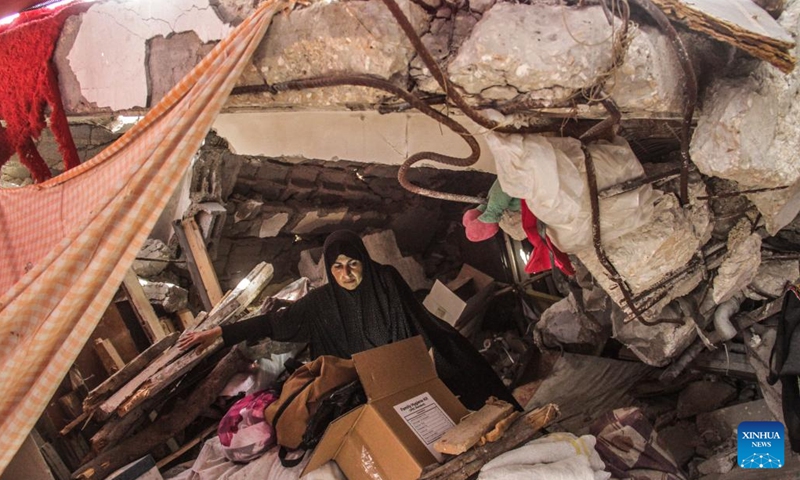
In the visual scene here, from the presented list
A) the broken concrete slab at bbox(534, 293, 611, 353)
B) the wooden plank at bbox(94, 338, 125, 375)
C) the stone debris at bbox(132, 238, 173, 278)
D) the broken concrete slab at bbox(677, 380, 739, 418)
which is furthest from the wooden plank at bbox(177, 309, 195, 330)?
the broken concrete slab at bbox(677, 380, 739, 418)

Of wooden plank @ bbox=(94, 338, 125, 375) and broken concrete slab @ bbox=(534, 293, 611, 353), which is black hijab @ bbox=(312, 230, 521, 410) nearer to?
broken concrete slab @ bbox=(534, 293, 611, 353)

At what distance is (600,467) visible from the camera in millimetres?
2148

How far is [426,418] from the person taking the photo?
2822 mm

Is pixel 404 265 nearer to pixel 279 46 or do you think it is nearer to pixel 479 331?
pixel 479 331

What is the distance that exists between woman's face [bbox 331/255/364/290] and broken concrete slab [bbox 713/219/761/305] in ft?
8.63

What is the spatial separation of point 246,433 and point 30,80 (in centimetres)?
240

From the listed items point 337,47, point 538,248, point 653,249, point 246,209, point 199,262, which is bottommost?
point 653,249

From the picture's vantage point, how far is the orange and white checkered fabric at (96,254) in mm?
1637

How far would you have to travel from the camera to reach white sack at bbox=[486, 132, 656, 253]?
1.86 metres

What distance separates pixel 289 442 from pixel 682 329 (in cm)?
313

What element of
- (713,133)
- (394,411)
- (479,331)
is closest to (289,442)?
(394,411)

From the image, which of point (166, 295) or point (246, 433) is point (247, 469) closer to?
point (246, 433)

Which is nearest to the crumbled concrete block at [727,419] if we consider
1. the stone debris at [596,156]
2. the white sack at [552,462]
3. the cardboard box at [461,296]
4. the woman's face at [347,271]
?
the stone debris at [596,156]

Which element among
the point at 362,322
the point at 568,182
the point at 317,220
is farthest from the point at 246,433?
the point at 317,220
